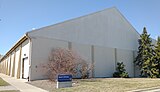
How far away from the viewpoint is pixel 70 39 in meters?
27.3

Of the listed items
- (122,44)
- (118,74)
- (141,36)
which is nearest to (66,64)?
(118,74)

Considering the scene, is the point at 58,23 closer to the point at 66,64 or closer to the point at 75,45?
the point at 75,45

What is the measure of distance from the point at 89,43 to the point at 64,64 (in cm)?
784

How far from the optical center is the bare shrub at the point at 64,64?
871 inches

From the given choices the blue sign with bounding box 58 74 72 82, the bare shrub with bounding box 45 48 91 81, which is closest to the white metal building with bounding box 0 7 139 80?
the bare shrub with bounding box 45 48 91 81

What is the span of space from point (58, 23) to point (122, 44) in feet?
44.4

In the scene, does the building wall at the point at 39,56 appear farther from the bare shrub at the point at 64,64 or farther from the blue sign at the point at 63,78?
the blue sign at the point at 63,78

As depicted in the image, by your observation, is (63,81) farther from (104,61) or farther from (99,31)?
(99,31)

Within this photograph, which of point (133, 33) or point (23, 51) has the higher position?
point (133, 33)

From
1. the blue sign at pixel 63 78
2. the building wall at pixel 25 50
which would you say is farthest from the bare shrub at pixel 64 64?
the blue sign at pixel 63 78

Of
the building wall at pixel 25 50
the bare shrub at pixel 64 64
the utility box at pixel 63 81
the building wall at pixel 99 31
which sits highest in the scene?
the building wall at pixel 99 31

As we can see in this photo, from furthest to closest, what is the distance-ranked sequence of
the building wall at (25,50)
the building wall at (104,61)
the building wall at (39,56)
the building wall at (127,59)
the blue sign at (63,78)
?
the building wall at (127,59), the building wall at (104,61), the building wall at (25,50), the building wall at (39,56), the blue sign at (63,78)

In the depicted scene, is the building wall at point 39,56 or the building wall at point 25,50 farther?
the building wall at point 25,50

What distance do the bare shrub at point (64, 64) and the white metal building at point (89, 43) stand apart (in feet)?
3.59
